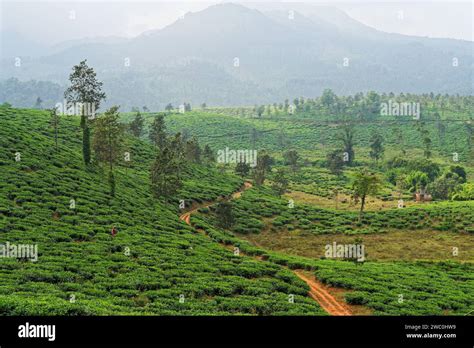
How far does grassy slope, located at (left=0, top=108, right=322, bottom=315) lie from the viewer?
20.7 m

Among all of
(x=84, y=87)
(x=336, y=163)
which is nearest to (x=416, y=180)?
(x=336, y=163)

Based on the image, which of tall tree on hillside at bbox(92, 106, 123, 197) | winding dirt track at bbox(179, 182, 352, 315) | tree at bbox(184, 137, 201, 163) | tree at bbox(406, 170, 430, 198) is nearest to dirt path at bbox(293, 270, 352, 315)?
winding dirt track at bbox(179, 182, 352, 315)

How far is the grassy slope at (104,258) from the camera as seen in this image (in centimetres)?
2066

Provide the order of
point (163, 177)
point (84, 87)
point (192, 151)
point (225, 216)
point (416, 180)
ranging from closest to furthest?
point (163, 177)
point (225, 216)
point (84, 87)
point (192, 151)
point (416, 180)

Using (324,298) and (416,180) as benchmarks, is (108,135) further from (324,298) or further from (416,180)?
(416,180)

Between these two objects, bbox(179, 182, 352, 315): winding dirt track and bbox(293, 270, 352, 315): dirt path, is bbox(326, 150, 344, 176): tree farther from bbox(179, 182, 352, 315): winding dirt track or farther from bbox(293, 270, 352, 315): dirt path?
bbox(293, 270, 352, 315): dirt path

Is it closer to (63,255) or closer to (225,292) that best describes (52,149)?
(63,255)

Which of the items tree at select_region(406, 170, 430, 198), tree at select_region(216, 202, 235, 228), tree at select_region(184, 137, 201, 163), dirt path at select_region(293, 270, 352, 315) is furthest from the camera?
tree at select_region(406, 170, 430, 198)

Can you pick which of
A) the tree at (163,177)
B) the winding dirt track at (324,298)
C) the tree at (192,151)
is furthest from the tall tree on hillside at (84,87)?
the tree at (192,151)

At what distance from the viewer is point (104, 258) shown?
29188 millimetres

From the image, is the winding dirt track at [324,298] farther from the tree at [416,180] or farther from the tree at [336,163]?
the tree at [336,163]

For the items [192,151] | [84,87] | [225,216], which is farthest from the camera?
[192,151]

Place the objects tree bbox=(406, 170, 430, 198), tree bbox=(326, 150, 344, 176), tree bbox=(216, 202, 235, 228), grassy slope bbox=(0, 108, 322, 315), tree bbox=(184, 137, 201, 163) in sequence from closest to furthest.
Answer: grassy slope bbox=(0, 108, 322, 315)
tree bbox=(216, 202, 235, 228)
tree bbox=(184, 137, 201, 163)
tree bbox=(406, 170, 430, 198)
tree bbox=(326, 150, 344, 176)
